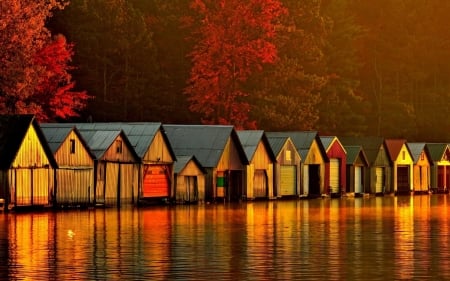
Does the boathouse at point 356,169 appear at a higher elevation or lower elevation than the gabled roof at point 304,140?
lower

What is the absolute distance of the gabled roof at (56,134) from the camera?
3720 inches

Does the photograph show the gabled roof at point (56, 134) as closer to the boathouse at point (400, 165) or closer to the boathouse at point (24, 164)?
the boathouse at point (24, 164)

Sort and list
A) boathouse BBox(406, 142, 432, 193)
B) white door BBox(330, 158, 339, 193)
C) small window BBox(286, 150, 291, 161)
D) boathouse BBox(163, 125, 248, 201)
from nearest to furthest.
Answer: boathouse BBox(163, 125, 248, 201)
small window BBox(286, 150, 291, 161)
white door BBox(330, 158, 339, 193)
boathouse BBox(406, 142, 432, 193)

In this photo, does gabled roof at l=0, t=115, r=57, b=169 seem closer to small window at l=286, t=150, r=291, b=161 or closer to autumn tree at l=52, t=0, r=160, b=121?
small window at l=286, t=150, r=291, b=161

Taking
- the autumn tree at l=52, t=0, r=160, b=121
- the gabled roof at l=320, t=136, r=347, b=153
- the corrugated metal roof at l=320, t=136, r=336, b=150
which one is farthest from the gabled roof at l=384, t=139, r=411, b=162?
the autumn tree at l=52, t=0, r=160, b=121

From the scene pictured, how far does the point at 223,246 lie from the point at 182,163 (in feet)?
178

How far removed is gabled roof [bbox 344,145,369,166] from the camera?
138625 mm

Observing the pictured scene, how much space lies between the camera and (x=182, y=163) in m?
109

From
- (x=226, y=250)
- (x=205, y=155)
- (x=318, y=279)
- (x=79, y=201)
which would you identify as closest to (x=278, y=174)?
(x=205, y=155)

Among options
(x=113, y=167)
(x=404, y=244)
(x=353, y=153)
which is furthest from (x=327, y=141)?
(x=404, y=244)

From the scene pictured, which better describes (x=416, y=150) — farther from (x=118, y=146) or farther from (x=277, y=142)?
(x=118, y=146)

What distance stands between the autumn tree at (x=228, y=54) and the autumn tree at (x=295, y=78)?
3716 mm

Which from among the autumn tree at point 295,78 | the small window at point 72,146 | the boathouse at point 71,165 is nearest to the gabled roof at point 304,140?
the autumn tree at point 295,78

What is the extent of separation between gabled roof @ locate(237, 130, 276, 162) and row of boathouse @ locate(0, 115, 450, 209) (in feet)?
0.29
